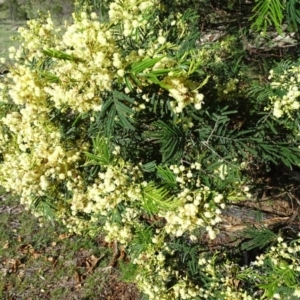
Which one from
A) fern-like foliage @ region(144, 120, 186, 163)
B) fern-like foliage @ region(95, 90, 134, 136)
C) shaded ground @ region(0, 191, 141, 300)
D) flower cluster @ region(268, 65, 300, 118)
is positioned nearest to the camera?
fern-like foliage @ region(95, 90, 134, 136)

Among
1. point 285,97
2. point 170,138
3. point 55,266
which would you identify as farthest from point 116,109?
point 55,266

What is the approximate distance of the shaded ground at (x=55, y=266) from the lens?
404 cm

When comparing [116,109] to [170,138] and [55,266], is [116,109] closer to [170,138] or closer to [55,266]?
[170,138]

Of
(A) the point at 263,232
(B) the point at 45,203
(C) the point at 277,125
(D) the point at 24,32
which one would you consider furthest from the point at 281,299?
(D) the point at 24,32

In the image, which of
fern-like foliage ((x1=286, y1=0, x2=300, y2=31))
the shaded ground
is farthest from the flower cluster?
the shaded ground

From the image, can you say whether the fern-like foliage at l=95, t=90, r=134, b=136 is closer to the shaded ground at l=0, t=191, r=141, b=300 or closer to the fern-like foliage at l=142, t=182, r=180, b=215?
the fern-like foliage at l=142, t=182, r=180, b=215

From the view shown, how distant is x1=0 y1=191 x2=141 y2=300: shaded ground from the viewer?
4.04 m

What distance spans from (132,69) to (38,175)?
573 millimetres

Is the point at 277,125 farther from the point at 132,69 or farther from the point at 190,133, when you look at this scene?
the point at 132,69

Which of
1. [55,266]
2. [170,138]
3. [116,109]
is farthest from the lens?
[55,266]

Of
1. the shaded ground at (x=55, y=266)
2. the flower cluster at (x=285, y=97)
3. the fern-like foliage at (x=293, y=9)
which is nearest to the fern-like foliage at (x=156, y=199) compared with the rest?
the flower cluster at (x=285, y=97)

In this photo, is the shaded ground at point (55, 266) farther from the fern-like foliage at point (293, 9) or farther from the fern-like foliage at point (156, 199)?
the fern-like foliage at point (293, 9)

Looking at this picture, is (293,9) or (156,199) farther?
(293,9)

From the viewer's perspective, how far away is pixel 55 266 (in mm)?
4367
